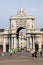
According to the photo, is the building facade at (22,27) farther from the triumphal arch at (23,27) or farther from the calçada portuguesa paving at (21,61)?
the calçada portuguesa paving at (21,61)

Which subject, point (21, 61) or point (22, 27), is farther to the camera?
point (22, 27)

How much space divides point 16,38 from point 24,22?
608 centimetres

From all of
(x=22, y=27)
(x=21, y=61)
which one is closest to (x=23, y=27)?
(x=22, y=27)

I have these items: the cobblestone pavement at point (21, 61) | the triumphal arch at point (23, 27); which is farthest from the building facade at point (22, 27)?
the cobblestone pavement at point (21, 61)

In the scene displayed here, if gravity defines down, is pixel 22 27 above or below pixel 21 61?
below

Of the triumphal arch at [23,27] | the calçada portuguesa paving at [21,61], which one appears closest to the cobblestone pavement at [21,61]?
the calçada portuguesa paving at [21,61]

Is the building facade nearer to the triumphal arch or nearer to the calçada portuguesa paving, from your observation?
the triumphal arch

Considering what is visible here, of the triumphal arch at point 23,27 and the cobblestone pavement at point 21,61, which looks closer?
the cobblestone pavement at point 21,61

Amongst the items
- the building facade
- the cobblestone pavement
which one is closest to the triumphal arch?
the building facade

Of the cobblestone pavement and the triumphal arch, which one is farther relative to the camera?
the triumphal arch

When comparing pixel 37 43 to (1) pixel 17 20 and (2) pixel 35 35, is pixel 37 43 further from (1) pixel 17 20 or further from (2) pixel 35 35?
(1) pixel 17 20

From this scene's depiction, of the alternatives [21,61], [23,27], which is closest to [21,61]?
[21,61]

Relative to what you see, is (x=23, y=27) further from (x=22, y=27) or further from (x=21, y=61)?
(x=21, y=61)

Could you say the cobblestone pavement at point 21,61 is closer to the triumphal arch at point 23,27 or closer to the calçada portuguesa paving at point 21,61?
the calçada portuguesa paving at point 21,61
